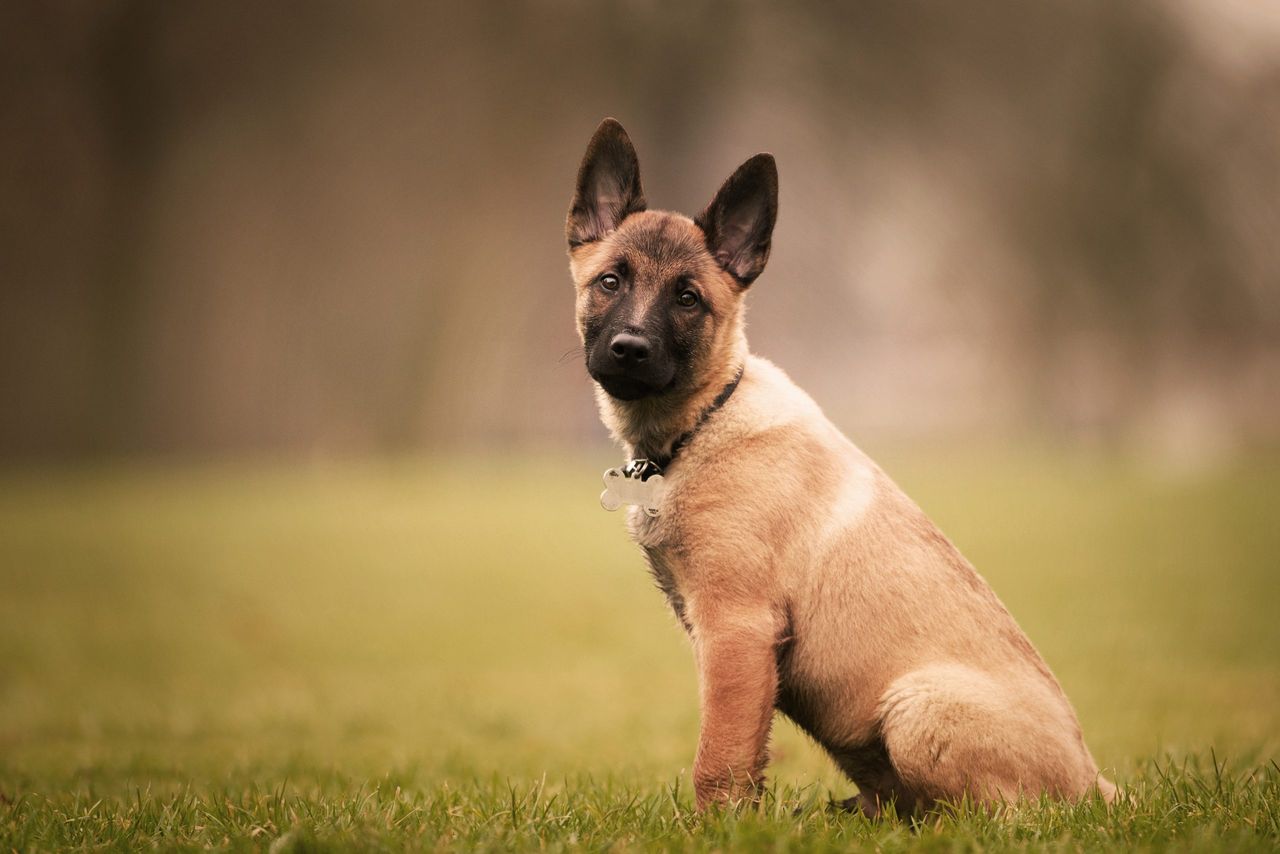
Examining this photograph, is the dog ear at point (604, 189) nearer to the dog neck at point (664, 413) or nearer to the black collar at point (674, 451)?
the dog neck at point (664, 413)

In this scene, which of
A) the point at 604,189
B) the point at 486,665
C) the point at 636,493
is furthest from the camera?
the point at 486,665

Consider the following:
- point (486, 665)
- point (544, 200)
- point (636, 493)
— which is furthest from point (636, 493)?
point (544, 200)

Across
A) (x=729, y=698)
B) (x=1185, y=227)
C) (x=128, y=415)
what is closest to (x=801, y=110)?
(x=1185, y=227)

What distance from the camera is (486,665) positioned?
31.5 feet

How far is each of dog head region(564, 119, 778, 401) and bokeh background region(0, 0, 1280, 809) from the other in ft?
19.0

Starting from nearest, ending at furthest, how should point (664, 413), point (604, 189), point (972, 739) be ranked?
point (972, 739) < point (664, 413) < point (604, 189)

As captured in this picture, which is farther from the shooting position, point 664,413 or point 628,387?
point 664,413

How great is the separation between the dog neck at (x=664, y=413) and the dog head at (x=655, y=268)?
0.03 metres

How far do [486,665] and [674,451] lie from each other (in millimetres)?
6179

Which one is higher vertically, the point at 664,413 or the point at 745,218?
the point at 745,218

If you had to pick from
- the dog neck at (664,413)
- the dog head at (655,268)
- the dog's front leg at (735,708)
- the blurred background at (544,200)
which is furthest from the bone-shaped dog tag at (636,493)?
the blurred background at (544,200)

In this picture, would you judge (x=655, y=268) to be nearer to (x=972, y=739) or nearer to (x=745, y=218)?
(x=745, y=218)

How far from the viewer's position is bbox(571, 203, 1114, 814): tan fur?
3.48m

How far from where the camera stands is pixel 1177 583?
39.6 ft
